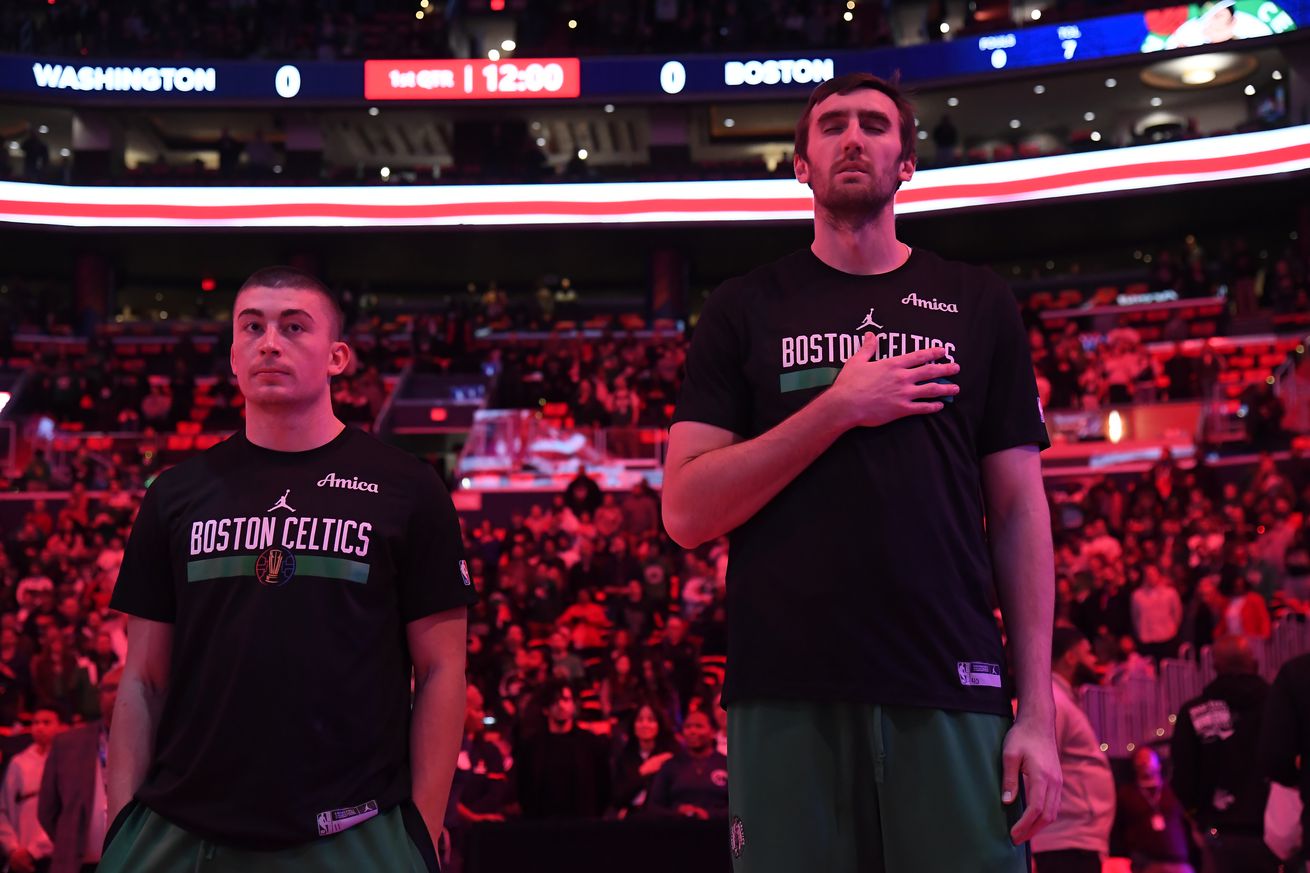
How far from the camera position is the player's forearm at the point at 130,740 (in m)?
2.89

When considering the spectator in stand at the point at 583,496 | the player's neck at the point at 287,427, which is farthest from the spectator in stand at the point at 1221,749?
the spectator in stand at the point at 583,496

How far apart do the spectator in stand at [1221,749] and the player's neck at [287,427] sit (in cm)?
413

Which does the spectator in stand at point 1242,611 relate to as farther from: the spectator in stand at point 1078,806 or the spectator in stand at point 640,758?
the spectator in stand at point 1078,806

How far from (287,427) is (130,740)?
2.30 ft

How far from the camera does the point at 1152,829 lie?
8047 millimetres

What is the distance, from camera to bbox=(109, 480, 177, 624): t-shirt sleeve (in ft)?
9.89

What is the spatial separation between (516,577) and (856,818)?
12359 mm

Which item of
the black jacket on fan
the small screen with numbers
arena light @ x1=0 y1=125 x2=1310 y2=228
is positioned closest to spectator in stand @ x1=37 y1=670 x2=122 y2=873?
the black jacket on fan

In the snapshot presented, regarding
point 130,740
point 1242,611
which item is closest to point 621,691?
point 1242,611

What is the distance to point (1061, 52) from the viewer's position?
2898cm

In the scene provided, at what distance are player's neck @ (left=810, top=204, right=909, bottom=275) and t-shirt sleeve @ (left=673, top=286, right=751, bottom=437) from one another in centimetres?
22

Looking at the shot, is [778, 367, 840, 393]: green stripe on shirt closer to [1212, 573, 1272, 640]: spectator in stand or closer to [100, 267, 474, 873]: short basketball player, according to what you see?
[100, 267, 474, 873]: short basketball player

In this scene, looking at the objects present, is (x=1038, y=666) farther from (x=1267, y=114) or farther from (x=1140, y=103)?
(x=1140, y=103)

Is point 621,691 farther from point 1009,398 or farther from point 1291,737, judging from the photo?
point 1009,398
